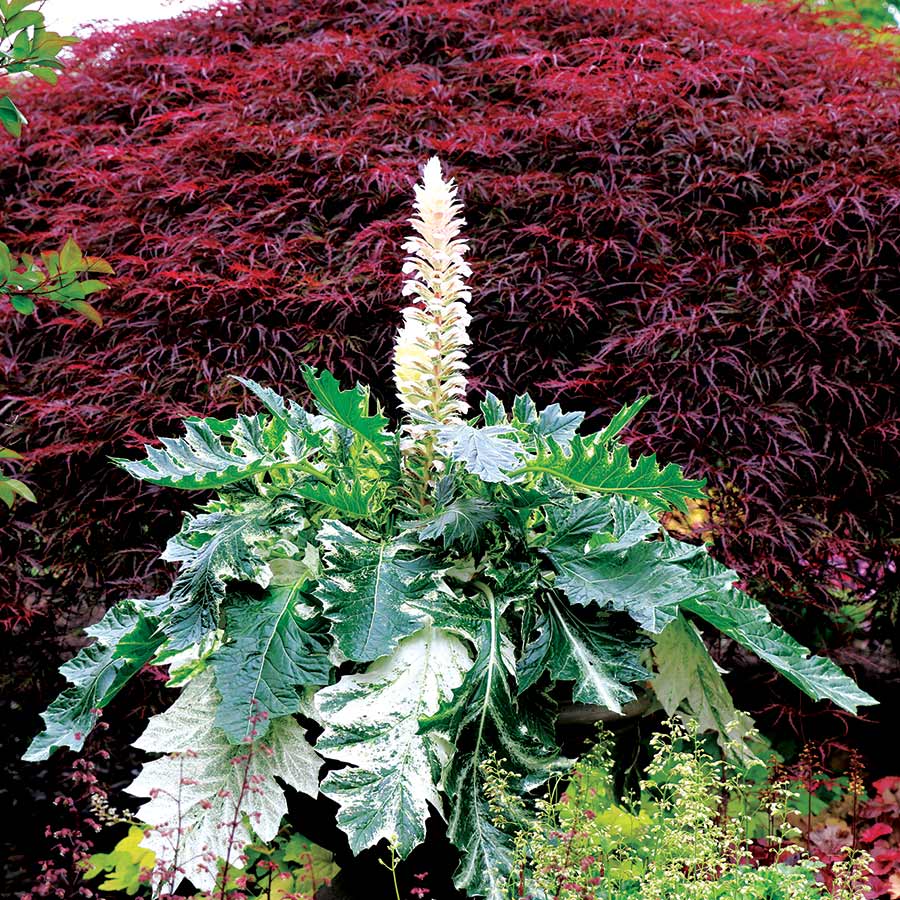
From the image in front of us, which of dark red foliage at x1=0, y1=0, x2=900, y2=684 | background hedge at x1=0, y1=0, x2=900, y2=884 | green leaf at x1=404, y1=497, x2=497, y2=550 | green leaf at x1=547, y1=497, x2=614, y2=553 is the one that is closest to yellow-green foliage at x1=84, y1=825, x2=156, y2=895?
background hedge at x1=0, y1=0, x2=900, y2=884

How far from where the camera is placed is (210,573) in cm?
162

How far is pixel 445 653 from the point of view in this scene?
1.64 metres

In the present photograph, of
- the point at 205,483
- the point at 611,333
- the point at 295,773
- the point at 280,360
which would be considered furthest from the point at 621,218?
the point at 295,773

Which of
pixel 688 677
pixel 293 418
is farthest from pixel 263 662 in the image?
pixel 688 677

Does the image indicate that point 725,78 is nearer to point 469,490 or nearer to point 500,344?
point 500,344

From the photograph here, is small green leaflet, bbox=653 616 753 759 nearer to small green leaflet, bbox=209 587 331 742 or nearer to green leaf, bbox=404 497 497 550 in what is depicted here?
green leaf, bbox=404 497 497 550

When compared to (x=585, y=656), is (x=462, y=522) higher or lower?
higher

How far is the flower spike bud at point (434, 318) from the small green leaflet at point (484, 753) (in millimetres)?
424

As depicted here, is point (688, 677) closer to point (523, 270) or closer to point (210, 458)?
point (210, 458)

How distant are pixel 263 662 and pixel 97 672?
39 cm

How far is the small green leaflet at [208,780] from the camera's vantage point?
1565 mm

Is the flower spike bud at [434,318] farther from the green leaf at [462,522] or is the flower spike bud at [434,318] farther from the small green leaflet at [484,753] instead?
the small green leaflet at [484,753]

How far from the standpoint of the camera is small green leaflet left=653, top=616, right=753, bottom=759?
1840 mm

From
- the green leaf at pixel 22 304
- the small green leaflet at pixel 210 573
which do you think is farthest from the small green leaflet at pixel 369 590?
the green leaf at pixel 22 304
